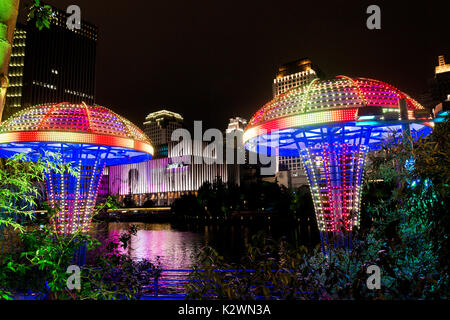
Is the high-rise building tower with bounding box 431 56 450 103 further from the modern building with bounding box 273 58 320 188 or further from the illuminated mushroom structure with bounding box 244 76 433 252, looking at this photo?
the illuminated mushroom structure with bounding box 244 76 433 252

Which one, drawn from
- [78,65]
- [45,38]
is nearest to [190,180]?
[78,65]

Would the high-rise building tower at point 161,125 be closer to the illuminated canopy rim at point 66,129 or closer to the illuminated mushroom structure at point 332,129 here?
the illuminated canopy rim at point 66,129

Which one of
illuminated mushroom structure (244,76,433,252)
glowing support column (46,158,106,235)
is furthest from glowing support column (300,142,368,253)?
glowing support column (46,158,106,235)

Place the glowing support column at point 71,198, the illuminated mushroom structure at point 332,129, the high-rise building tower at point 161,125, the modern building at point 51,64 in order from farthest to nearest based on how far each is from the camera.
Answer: the high-rise building tower at point 161,125, the modern building at point 51,64, the glowing support column at point 71,198, the illuminated mushroom structure at point 332,129

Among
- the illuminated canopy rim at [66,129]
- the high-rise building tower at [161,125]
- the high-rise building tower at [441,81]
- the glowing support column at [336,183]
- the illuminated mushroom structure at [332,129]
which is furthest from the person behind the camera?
the high-rise building tower at [161,125]

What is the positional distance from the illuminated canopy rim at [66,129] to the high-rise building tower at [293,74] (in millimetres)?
101712

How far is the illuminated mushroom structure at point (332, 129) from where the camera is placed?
35.8ft

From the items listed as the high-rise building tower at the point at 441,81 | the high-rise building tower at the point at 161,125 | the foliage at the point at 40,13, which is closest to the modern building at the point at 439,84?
the high-rise building tower at the point at 441,81

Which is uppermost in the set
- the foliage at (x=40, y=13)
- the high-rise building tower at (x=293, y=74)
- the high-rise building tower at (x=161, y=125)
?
the high-rise building tower at (x=293, y=74)

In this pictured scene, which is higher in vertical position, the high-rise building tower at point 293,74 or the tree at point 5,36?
the high-rise building tower at point 293,74

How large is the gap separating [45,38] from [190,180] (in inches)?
2247

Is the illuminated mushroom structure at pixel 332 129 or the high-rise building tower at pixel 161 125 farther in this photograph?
the high-rise building tower at pixel 161 125

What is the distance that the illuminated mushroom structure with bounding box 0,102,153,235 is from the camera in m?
12.7

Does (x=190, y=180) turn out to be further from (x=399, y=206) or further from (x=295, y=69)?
(x=399, y=206)
